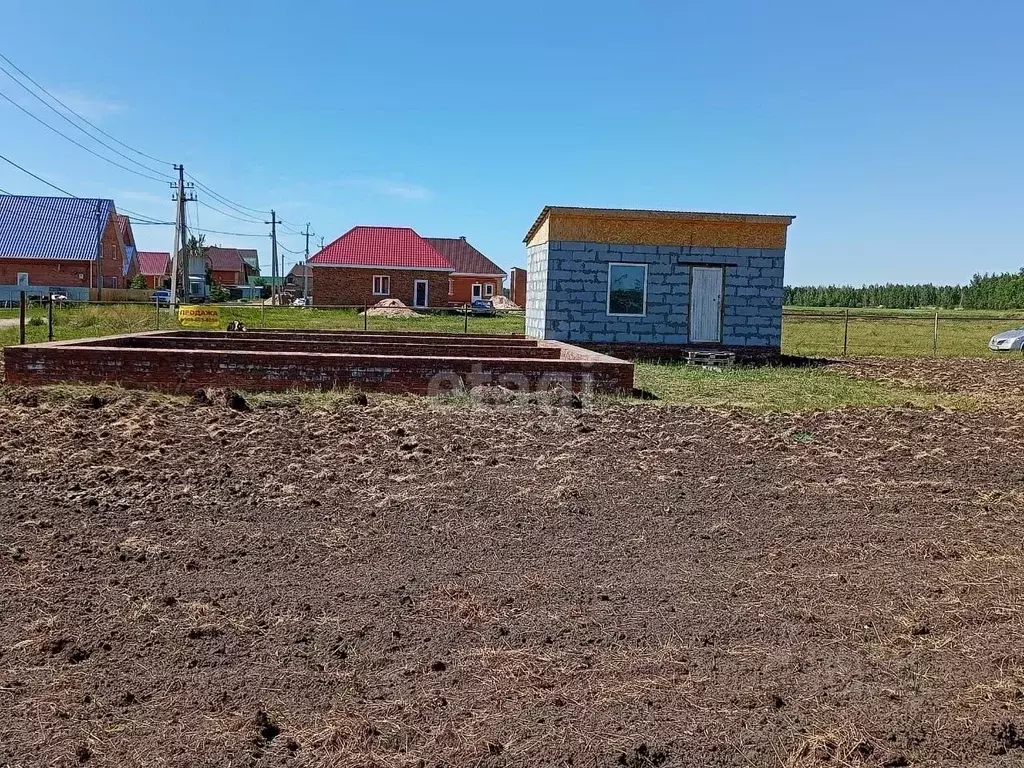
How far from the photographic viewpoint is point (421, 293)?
Answer: 41812 mm

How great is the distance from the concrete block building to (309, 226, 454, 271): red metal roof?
922 inches

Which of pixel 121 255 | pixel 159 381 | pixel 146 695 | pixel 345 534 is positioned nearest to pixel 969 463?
pixel 345 534

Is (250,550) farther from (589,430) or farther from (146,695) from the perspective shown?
(589,430)

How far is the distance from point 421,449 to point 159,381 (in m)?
5.19

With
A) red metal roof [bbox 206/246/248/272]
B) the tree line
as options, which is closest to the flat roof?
the tree line

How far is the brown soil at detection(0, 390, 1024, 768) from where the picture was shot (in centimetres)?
303

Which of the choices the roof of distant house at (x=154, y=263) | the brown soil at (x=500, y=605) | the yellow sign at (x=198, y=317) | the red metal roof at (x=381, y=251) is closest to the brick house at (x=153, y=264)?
the roof of distant house at (x=154, y=263)

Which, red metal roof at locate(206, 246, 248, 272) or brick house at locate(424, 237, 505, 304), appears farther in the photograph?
red metal roof at locate(206, 246, 248, 272)

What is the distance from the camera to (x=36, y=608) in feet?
13.3

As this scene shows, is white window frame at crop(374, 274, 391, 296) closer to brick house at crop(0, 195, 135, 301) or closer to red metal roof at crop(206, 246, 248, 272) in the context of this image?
brick house at crop(0, 195, 135, 301)

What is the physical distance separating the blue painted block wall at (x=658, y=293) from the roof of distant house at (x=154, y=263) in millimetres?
62073

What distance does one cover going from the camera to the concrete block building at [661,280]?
18.2 metres

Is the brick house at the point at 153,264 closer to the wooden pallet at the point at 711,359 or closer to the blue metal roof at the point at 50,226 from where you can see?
the blue metal roof at the point at 50,226

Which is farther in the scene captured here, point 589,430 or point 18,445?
point 589,430
